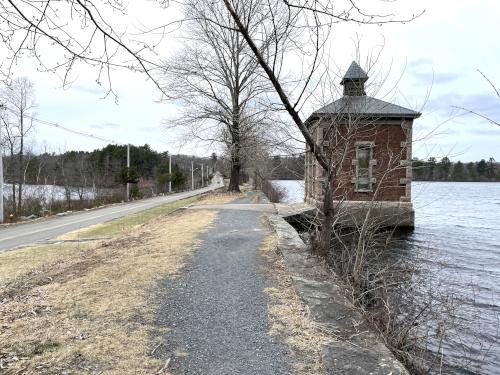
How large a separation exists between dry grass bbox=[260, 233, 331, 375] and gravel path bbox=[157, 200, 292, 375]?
0.38 ft

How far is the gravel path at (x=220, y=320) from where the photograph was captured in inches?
155

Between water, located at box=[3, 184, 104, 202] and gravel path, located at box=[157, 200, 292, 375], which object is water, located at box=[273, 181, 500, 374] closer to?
gravel path, located at box=[157, 200, 292, 375]

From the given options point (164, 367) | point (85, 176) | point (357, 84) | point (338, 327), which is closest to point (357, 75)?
point (357, 84)

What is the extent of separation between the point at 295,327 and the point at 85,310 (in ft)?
8.62

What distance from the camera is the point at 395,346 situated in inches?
191

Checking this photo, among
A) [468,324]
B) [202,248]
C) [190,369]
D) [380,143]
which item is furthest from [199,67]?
[190,369]

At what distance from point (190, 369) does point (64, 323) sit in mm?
1954

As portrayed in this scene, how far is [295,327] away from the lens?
4832mm

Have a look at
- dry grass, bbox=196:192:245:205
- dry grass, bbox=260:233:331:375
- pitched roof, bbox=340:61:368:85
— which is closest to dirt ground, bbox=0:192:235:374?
dry grass, bbox=260:233:331:375

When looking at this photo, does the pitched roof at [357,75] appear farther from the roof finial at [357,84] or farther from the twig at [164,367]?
the twig at [164,367]

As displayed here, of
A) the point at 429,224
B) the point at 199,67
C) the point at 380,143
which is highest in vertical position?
the point at 199,67

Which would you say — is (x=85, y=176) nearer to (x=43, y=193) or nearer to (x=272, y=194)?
(x=43, y=193)

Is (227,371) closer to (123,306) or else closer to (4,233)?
(123,306)

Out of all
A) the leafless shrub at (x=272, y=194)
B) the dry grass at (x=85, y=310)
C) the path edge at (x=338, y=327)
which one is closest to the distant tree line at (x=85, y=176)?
the leafless shrub at (x=272, y=194)
